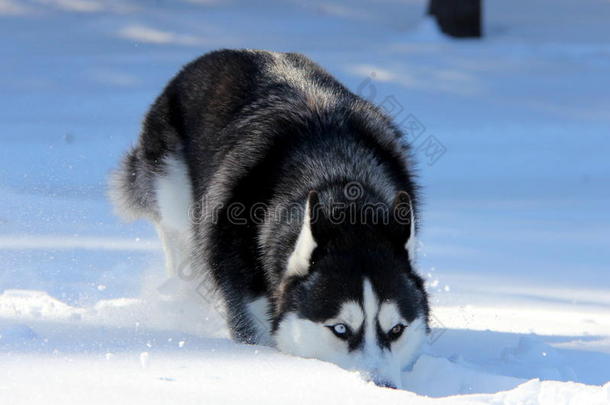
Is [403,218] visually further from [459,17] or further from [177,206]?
[459,17]

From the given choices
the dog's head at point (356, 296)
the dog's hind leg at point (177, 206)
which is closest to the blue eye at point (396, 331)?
the dog's head at point (356, 296)

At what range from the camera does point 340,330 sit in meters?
3.60

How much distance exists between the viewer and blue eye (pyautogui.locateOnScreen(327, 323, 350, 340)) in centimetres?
359

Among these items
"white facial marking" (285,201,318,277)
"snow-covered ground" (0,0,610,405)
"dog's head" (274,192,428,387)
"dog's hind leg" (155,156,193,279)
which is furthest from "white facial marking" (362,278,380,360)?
"dog's hind leg" (155,156,193,279)

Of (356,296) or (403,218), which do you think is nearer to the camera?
(356,296)

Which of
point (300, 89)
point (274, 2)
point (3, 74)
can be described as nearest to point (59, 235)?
point (300, 89)

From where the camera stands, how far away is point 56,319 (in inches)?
153

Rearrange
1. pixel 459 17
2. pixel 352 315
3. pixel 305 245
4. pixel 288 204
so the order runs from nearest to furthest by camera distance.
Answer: pixel 352 315 < pixel 305 245 < pixel 288 204 < pixel 459 17

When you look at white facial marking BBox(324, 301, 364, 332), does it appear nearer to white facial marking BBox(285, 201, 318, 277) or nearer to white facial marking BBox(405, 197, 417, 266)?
white facial marking BBox(285, 201, 318, 277)

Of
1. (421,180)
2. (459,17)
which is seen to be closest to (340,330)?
(421,180)

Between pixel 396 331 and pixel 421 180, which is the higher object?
pixel 396 331

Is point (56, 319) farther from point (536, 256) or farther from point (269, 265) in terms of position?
point (536, 256)

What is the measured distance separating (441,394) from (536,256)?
3339 millimetres

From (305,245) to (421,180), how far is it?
5522 millimetres
